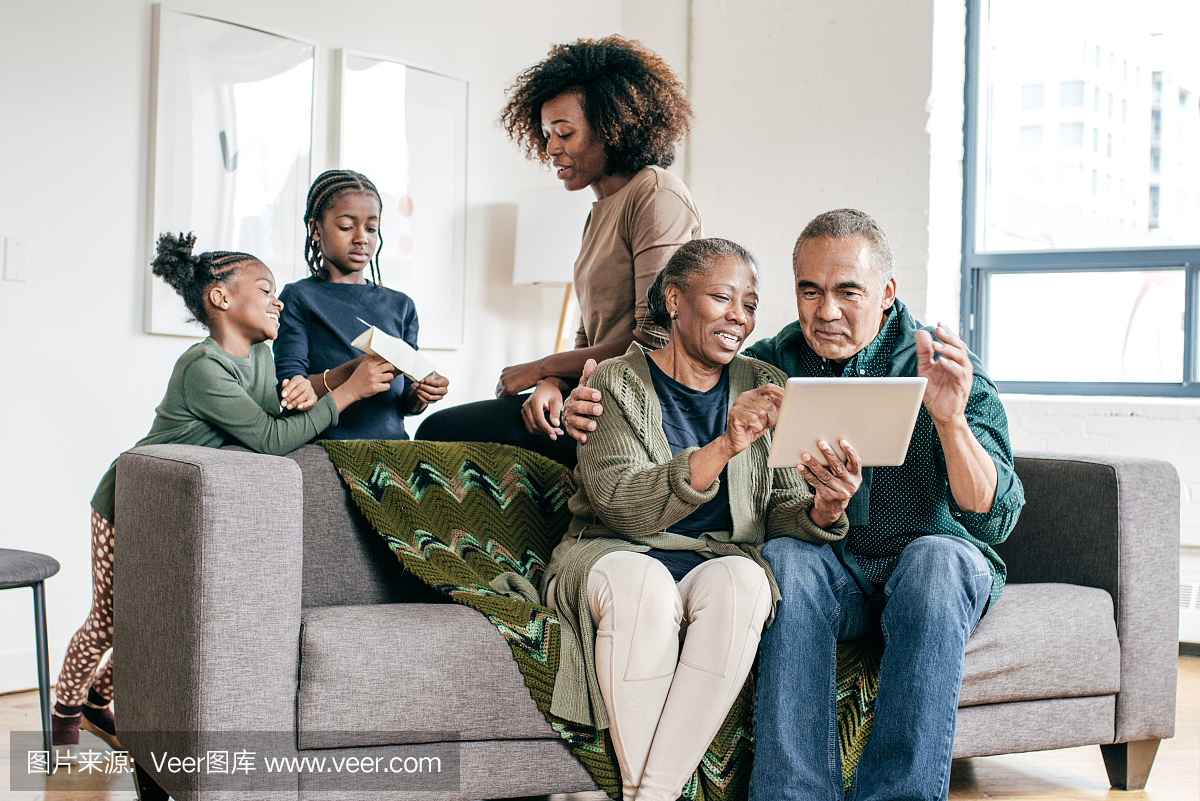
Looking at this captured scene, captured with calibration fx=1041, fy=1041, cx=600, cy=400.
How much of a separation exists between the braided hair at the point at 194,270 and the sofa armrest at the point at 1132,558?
5.95 feet

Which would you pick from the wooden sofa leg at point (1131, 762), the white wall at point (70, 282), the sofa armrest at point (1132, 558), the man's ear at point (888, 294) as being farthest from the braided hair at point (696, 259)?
the white wall at point (70, 282)

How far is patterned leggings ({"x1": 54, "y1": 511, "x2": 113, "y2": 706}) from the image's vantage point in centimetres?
216

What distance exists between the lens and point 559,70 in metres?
2.51

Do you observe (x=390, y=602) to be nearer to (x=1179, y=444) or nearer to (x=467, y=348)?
(x=467, y=348)

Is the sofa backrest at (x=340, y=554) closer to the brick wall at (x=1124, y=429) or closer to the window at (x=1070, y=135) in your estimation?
the brick wall at (x=1124, y=429)

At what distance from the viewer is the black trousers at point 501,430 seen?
2.33m

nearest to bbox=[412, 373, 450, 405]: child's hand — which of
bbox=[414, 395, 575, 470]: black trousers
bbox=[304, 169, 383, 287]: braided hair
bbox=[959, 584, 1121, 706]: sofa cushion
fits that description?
bbox=[414, 395, 575, 470]: black trousers

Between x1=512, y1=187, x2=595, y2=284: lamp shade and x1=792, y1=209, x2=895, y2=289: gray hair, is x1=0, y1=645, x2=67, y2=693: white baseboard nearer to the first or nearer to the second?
x1=512, y1=187, x2=595, y2=284: lamp shade

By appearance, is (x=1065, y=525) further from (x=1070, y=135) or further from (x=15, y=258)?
(x=15, y=258)

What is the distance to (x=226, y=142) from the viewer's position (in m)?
3.15

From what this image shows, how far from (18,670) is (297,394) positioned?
1.35 m

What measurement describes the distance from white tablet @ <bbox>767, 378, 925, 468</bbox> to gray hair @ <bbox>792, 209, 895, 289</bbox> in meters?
0.37

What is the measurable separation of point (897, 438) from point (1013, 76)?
2.90m

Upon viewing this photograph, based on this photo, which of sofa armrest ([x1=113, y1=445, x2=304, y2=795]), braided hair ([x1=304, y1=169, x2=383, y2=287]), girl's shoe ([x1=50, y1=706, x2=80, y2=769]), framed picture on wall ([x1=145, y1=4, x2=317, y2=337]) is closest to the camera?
sofa armrest ([x1=113, y1=445, x2=304, y2=795])
